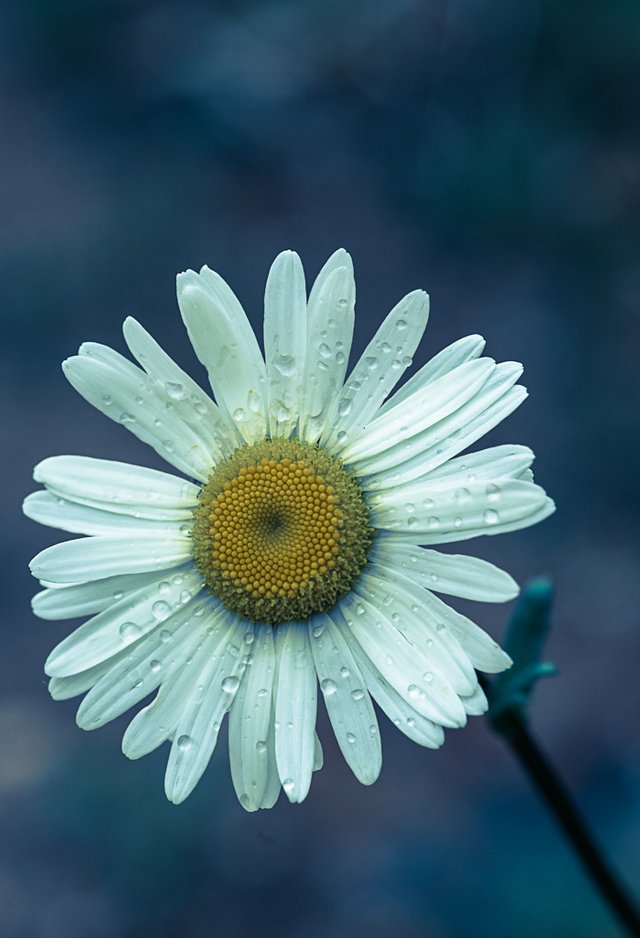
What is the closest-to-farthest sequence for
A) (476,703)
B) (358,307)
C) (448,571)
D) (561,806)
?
(476,703), (448,571), (561,806), (358,307)

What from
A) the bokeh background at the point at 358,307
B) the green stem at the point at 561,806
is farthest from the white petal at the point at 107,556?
the bokeh background at the point at 358,307

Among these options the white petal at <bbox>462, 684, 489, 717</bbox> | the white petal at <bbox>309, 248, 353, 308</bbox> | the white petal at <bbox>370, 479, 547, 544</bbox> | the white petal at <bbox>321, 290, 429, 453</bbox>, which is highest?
the white petal at <bbox>309, 248, 353, 308</bbox>

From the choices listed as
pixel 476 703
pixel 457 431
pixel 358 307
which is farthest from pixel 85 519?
pixel 358 307

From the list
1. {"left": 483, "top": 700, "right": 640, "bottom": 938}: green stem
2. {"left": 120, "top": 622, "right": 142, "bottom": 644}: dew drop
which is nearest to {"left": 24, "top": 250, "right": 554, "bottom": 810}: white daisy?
{"left": 120, "top": 622, "right": 142, "bottom": 644}: dew drop

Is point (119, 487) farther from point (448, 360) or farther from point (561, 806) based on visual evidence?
point (561, 806)

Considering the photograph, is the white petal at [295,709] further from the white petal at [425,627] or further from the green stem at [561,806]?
the green stem at [561,806]

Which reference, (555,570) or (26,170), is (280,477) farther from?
(26,170)

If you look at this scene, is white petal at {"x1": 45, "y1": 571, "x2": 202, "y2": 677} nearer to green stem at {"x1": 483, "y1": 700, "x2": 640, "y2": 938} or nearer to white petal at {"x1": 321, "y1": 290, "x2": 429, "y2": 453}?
white petal at {"x1": 321, "y1": 290, "x2": 429, "y2": 453}
